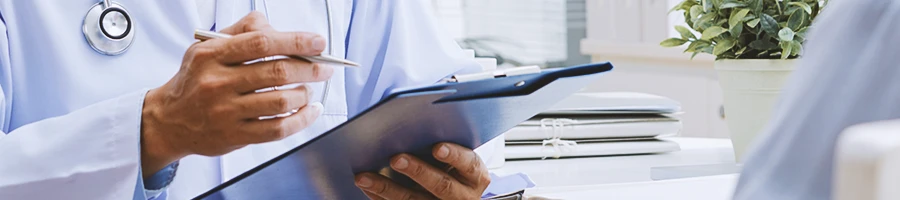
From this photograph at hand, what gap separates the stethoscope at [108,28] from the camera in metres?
0.98

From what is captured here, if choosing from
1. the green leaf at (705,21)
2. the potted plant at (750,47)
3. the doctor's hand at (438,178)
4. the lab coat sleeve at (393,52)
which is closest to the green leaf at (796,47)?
the potted plant at (750,47)

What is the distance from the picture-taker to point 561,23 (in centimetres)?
420

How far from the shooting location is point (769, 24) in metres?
1.36

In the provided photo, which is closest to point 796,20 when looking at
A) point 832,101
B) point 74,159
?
point 832,101

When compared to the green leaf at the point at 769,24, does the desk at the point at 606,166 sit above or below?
below

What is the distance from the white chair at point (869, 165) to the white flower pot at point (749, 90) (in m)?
1.02

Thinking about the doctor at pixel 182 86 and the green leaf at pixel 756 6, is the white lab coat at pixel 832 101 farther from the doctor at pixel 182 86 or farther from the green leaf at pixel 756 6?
the green leaf at pixel 756 6

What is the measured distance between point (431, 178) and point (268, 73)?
24 centimetres

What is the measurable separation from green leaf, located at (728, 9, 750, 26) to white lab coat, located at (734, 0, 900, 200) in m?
0.78

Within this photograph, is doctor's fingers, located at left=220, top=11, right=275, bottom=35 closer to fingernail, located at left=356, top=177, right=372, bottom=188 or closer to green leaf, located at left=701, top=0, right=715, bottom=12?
fingernail, located at left=356, top=177, right=372, bottom=188

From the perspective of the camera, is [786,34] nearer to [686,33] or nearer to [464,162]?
[686,33]

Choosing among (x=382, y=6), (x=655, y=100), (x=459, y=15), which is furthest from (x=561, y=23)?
(x=382, y=6)

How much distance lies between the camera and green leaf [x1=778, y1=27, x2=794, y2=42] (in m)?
1.34

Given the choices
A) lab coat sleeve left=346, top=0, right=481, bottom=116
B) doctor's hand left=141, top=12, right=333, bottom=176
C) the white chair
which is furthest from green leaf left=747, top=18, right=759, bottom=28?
the white chair
